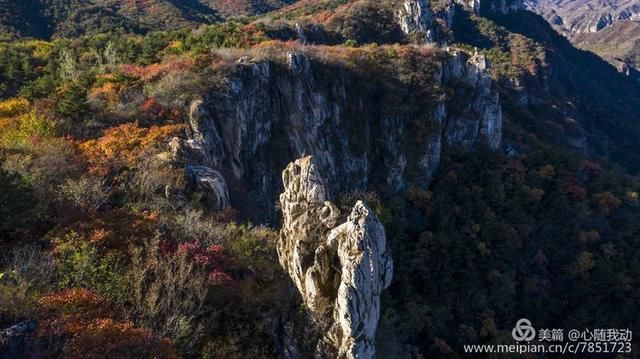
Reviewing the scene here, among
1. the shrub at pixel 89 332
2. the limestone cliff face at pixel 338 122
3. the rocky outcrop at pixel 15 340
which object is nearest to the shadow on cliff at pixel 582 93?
the limestone cliff face at pixel 338 122

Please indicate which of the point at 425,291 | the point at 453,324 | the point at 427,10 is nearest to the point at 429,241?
the point at 425,291

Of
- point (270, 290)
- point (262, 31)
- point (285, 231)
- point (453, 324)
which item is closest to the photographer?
point (270, 290)

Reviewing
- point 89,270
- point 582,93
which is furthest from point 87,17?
point 582,93

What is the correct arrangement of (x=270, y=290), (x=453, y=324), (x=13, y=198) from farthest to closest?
(x=453, y=324) → (x=270, y=290) → (x=13, y=198)

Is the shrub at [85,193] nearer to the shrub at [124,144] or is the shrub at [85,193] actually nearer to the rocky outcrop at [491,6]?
the shrub at [124,144]

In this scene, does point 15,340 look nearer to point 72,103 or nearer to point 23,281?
point 23,281

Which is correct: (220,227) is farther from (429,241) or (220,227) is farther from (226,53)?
(429,241)

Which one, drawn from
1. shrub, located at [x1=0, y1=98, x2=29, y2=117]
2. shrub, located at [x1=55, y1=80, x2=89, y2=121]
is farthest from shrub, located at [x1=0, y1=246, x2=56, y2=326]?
shrub, located at [x1=0, y1=98, x2=29, y2=117]
